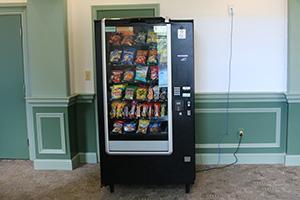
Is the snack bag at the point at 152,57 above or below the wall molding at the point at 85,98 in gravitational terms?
above

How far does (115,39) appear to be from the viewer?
11.9ft

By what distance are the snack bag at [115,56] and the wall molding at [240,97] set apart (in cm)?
131

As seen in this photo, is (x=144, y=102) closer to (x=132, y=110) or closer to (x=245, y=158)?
(x=132, y=110)

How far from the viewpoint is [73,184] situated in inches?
159

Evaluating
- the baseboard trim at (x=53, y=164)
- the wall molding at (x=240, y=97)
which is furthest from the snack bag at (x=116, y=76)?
the baseboard trim at (x=53, y=164)

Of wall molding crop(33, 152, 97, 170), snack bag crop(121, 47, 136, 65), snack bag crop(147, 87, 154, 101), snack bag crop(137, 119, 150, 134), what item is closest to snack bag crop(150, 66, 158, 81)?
snack bag crop(147, 87, 154, 101)

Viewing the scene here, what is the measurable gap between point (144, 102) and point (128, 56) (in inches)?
18.8

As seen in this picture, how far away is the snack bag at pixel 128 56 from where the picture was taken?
3660mm

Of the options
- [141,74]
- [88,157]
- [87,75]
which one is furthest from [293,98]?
[88,157]

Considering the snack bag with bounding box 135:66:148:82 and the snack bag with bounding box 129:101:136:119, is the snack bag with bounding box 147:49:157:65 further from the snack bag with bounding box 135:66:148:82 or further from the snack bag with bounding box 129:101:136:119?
the snack bag with bounding box 129:101:136:119

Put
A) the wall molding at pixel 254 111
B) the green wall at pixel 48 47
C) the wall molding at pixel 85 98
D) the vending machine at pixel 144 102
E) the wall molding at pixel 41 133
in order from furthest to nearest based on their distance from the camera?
1. the wall molding at pixel 85 98
2. the wall molding at pixel 254 111
3. the wall molding at pixel 41 133
4. the green wall at pixel 48 47
5. the vending machine at pixel 144 102

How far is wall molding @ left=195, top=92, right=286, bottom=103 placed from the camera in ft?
14.8

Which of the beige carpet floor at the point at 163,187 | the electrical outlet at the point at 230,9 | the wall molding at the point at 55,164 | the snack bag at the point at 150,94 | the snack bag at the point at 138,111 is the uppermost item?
the electrical outlet at the point at 230,9

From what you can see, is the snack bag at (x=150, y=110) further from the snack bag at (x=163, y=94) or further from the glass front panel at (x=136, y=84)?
the snack bag at (x=163, y=94)
